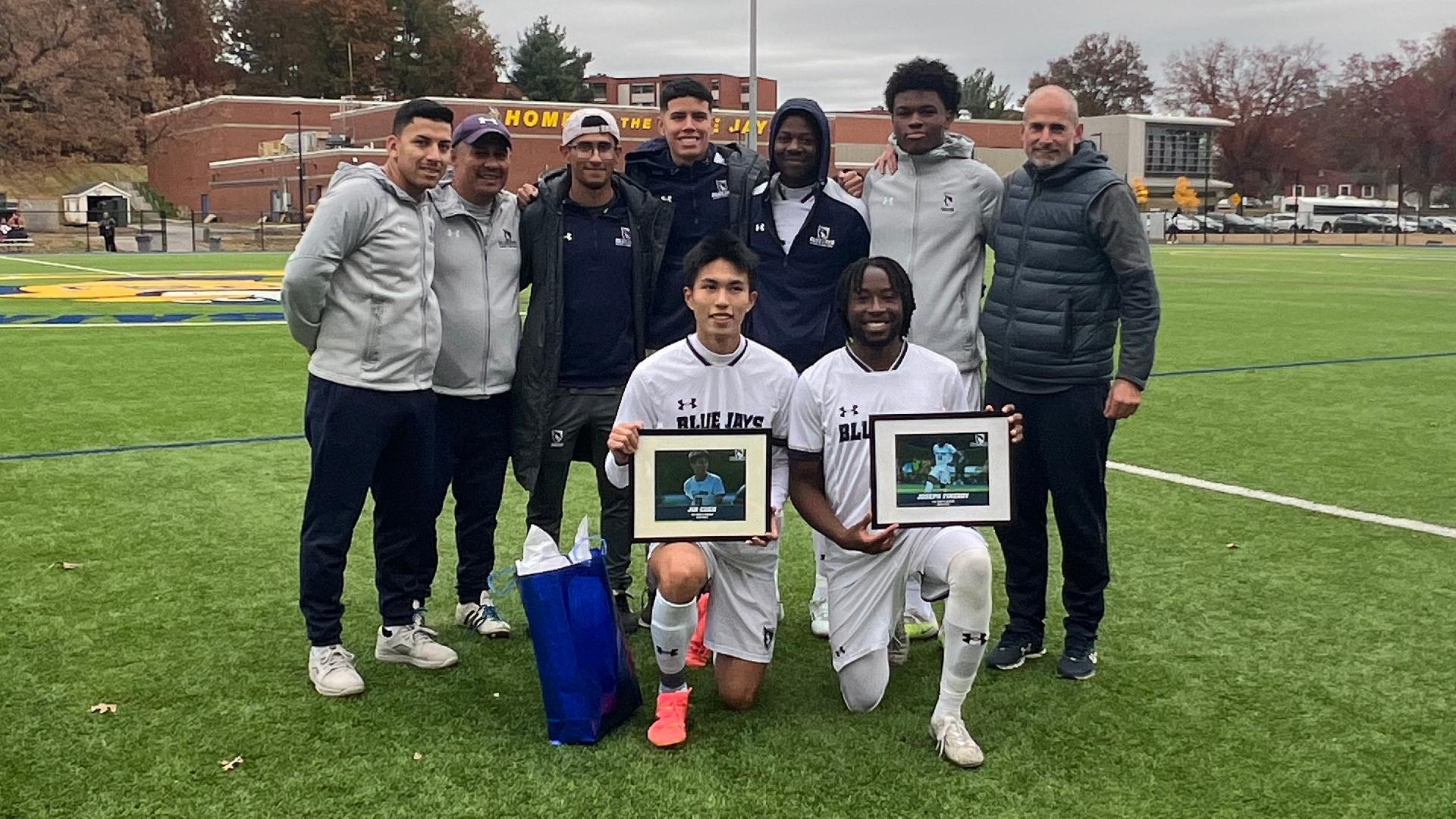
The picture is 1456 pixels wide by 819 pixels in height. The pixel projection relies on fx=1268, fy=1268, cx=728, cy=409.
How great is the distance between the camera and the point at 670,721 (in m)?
3.85

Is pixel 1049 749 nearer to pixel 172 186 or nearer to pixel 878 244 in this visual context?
pixel 878 244

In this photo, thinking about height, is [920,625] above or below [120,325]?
below

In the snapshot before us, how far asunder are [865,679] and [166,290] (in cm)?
2066

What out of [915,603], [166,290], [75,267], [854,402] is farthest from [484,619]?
[75,267]

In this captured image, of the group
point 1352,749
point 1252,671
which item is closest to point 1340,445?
point 1252,671

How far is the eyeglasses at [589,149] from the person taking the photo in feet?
15.0

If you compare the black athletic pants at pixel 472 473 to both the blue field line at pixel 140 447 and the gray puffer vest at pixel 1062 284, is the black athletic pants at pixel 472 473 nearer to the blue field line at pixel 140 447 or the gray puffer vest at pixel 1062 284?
the gray puffer vest at pixel 1062 284

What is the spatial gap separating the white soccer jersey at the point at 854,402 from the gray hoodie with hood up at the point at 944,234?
615 millimetres

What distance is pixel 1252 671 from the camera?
14.4ft

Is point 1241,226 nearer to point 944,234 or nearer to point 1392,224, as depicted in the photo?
point 1392,224

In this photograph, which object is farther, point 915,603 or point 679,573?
point 915,603

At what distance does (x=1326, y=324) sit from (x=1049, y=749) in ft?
48.8

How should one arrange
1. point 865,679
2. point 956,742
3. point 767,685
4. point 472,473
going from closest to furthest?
point 956,742 → point 865,679 → point 767,685 → point 472,473

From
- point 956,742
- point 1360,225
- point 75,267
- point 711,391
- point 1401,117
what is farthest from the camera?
point 1401,117
